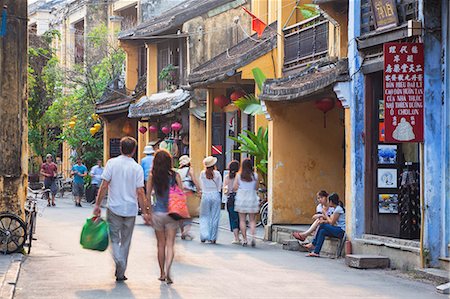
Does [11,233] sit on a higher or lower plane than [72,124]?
lower

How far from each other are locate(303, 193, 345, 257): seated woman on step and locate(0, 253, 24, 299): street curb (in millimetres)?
5209

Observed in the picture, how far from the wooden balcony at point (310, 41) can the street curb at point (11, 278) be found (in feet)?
25.2

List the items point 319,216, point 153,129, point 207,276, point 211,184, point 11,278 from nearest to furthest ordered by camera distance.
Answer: point 11,278 < point 207,276 < point 319,216 < point 211,184 < point 153,129

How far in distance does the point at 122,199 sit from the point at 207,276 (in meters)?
1.70

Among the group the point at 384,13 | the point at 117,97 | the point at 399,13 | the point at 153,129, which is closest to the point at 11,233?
the point at 384,13

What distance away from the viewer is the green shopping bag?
12.2 m

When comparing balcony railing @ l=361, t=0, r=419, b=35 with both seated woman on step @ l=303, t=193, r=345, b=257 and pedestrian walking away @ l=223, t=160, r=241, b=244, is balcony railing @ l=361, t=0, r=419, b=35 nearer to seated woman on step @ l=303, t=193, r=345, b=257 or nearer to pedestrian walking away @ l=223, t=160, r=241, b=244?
seated woman on step @ l=303, t=193, r=345, b=257

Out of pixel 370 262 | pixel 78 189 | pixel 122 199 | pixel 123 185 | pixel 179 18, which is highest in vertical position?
pixel 179 18

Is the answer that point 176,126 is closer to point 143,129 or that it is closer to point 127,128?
point 143,129

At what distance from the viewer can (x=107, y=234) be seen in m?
12.3

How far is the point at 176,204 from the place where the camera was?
497 inches

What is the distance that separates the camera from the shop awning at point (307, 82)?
1733 centimetres

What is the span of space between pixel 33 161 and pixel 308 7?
31130 mm

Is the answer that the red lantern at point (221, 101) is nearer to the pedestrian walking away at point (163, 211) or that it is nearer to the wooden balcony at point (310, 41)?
the wooden balcony at point (310, 41)
